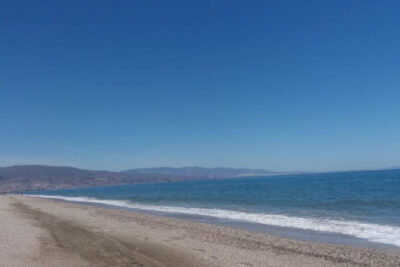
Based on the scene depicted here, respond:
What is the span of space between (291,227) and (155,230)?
7319 mm

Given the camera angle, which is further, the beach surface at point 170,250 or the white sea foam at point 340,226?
the white sea foam at point 340,226

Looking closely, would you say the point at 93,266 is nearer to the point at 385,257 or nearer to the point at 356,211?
the point at 385,257

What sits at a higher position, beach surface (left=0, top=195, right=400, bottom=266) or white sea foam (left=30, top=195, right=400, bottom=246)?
beach surface (left=0, top=195, right=400, bottom=266)

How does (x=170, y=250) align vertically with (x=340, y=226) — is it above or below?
above

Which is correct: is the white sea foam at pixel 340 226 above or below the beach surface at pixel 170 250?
below

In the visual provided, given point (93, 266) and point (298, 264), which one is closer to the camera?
point (93, 266)

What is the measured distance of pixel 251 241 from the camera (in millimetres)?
15812

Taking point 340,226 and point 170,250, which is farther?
point 340,226

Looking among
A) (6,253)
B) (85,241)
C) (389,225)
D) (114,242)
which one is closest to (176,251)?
(114,242)

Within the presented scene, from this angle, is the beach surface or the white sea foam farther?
the white sea foam

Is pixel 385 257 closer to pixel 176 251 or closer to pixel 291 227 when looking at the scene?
pixel 176 251

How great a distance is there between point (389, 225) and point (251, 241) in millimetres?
8691

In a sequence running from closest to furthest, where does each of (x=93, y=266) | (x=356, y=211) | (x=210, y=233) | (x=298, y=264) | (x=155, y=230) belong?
(x=93, y=266) < (x=298, y=264) < (x=210, y=233) < (x=155, y=230) < (x=356, y=211)

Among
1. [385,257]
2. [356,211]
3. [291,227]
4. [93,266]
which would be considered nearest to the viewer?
[93,266]
